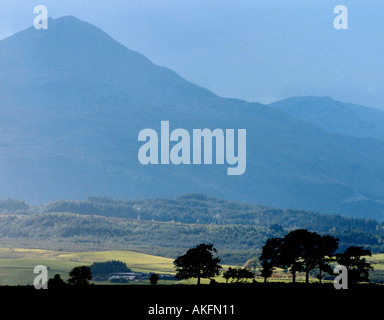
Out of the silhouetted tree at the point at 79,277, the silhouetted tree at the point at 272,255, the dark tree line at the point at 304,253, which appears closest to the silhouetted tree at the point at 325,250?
the dark tree line at the point at 304,253

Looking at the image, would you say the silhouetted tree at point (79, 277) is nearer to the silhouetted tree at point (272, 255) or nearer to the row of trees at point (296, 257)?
the row of trees at point (296, 257)

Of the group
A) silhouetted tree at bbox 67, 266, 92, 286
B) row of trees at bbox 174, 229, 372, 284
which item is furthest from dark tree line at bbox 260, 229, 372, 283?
silhouetted tree at bbox 67, 266, 92, 286

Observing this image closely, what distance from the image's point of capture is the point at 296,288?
13600 cm

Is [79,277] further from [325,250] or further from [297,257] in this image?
[325,250]

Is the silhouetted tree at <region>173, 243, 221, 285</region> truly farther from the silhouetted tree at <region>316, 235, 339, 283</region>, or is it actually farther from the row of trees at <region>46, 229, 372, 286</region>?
the silhouetted tree at <region>316, 235, 339, 283</region>

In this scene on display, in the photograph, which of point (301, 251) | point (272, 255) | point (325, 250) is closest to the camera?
point (325, 250)

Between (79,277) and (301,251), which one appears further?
(79,277)

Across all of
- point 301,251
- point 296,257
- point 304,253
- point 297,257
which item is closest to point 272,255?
point 296,257
